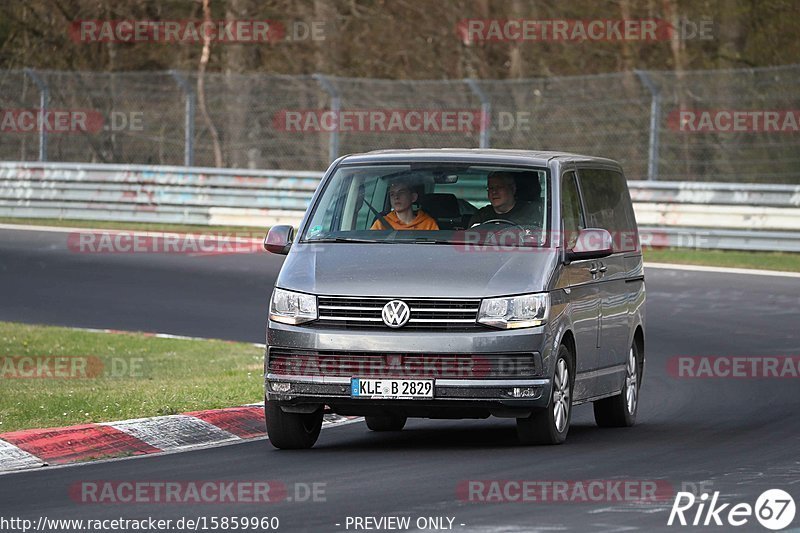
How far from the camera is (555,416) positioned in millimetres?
10711

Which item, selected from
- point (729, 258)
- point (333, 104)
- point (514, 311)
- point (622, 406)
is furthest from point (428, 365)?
point (333, 104)

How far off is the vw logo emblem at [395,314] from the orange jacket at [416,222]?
1011 mm

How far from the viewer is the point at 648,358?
1666 centimetres

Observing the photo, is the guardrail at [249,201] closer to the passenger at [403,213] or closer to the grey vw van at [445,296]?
the grey vw van at [445,296]

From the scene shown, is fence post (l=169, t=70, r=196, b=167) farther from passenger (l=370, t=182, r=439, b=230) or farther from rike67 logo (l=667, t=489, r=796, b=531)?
rike67 logo (l=667, t=489, r=796, b=531)

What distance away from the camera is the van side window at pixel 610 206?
12.0 metres

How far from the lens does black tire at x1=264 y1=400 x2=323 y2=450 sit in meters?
10.7

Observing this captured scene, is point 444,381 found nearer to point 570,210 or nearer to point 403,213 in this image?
point 403,213

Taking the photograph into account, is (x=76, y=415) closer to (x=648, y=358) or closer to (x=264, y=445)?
(x=264, y=445)

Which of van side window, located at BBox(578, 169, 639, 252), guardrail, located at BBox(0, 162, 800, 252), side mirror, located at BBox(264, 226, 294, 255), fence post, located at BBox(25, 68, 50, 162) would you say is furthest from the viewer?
fence post, located at BBox(25, 68, 50, 162)

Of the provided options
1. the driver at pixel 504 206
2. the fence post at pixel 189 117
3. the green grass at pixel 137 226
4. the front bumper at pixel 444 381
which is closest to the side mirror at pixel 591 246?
the driver at pixel 504 206

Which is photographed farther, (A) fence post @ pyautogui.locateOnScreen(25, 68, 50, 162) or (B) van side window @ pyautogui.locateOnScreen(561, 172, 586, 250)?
(A) fence post @ pyautogui.locateOnScreen(25, 68, 50, 162)

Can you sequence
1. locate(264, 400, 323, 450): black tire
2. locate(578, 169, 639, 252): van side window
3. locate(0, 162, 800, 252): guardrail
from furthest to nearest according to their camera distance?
1. locate(0, 162, 800, 252): guardrail
2. locate(578, 169, 639, 252): van side window
3. locate(264, 400, 323, 450): black tire

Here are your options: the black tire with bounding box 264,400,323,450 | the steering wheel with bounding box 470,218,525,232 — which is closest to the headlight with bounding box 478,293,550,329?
the steering wheel with bounding box 470,218,525,232
